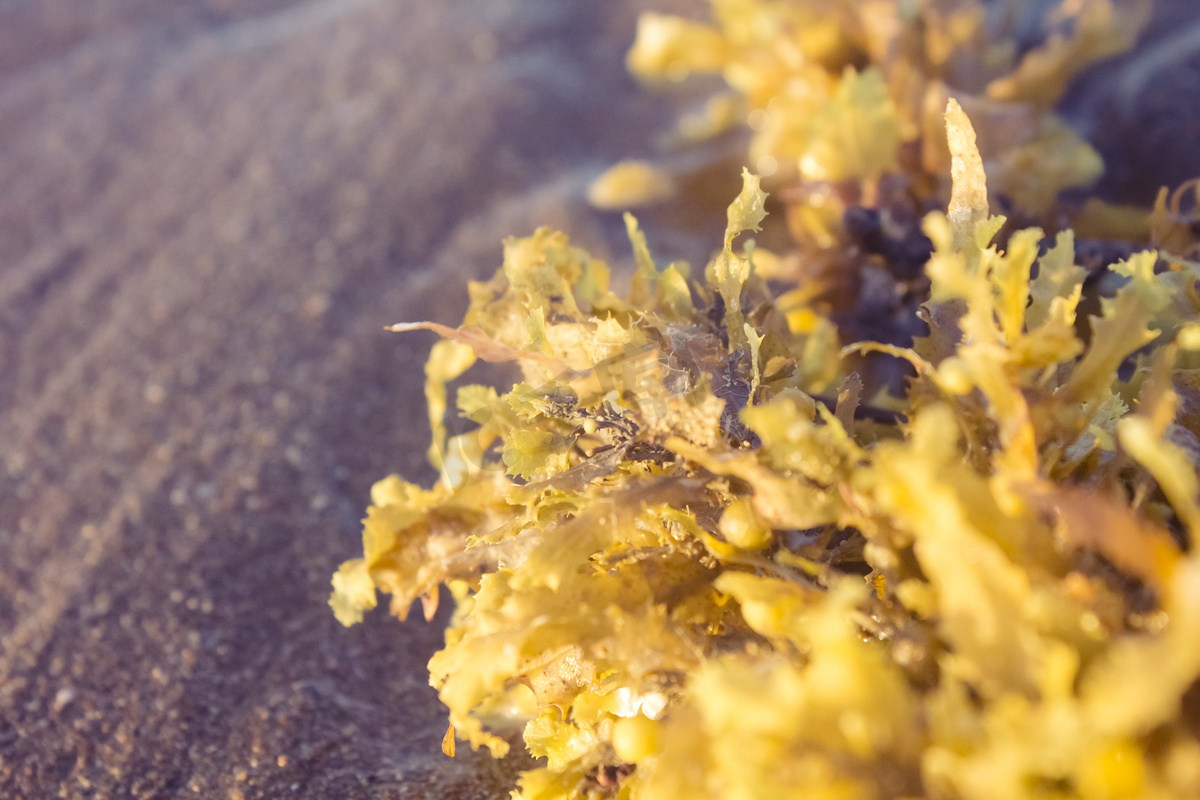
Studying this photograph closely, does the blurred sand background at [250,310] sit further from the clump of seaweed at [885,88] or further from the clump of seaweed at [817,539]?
the clump of seaweed at [817,539]

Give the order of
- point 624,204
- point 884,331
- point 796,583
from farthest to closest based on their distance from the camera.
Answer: point 624,204, point 884,331, point 796,583

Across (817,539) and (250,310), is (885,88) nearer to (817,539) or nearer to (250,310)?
(817,539)

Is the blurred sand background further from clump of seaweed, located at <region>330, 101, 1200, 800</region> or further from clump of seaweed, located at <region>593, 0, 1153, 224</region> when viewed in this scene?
clump of seaweed, located at <region>330, 101, 1200, 800</region>

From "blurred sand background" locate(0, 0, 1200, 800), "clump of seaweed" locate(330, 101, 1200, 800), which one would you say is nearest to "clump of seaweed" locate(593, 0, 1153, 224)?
"blurred sand background" locate(0, 0, 1200, 800)

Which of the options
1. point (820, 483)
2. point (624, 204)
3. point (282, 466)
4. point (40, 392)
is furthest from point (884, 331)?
point (40, 392)

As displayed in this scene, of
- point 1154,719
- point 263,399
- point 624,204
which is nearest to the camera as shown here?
point 1154,719

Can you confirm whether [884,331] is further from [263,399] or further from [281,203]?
[281,203]

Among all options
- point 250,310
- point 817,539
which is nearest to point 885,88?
point 817,539
